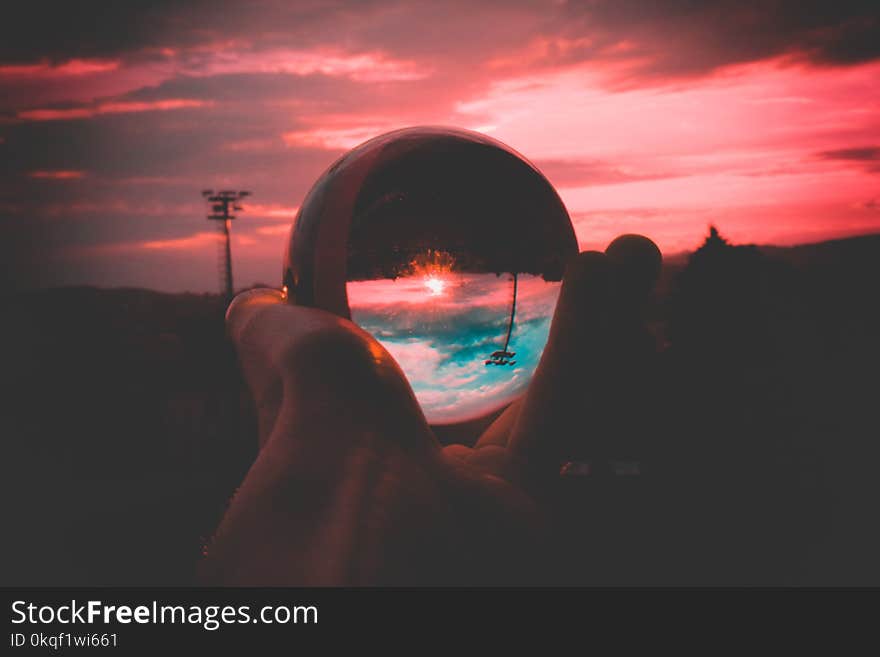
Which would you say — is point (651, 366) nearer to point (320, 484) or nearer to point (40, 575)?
point (320, 484)

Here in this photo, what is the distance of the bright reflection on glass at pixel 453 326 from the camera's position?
4.07 metres

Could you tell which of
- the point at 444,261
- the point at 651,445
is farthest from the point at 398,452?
the point at 651,445

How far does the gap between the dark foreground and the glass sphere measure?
98 cm

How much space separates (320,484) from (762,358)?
16782mm

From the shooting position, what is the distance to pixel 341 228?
4.30 meters

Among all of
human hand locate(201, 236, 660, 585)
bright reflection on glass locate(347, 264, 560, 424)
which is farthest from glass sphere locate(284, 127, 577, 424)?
human hand locate(201, 236, 660, 585)

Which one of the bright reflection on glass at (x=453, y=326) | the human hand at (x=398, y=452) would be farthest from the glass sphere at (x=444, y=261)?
the human hand at (x=398, y=452)

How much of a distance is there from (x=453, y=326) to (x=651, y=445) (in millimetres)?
1800

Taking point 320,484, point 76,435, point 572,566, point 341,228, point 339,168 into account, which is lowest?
point 76,435

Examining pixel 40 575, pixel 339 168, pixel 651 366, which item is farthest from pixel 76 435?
pixel 651 366

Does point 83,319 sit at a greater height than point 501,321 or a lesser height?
lesser

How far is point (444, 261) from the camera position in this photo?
159 inches

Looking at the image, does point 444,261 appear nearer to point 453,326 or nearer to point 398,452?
point 453,326

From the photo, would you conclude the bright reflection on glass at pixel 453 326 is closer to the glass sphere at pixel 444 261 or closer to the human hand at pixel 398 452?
the glass sphere at pixel 444 261
